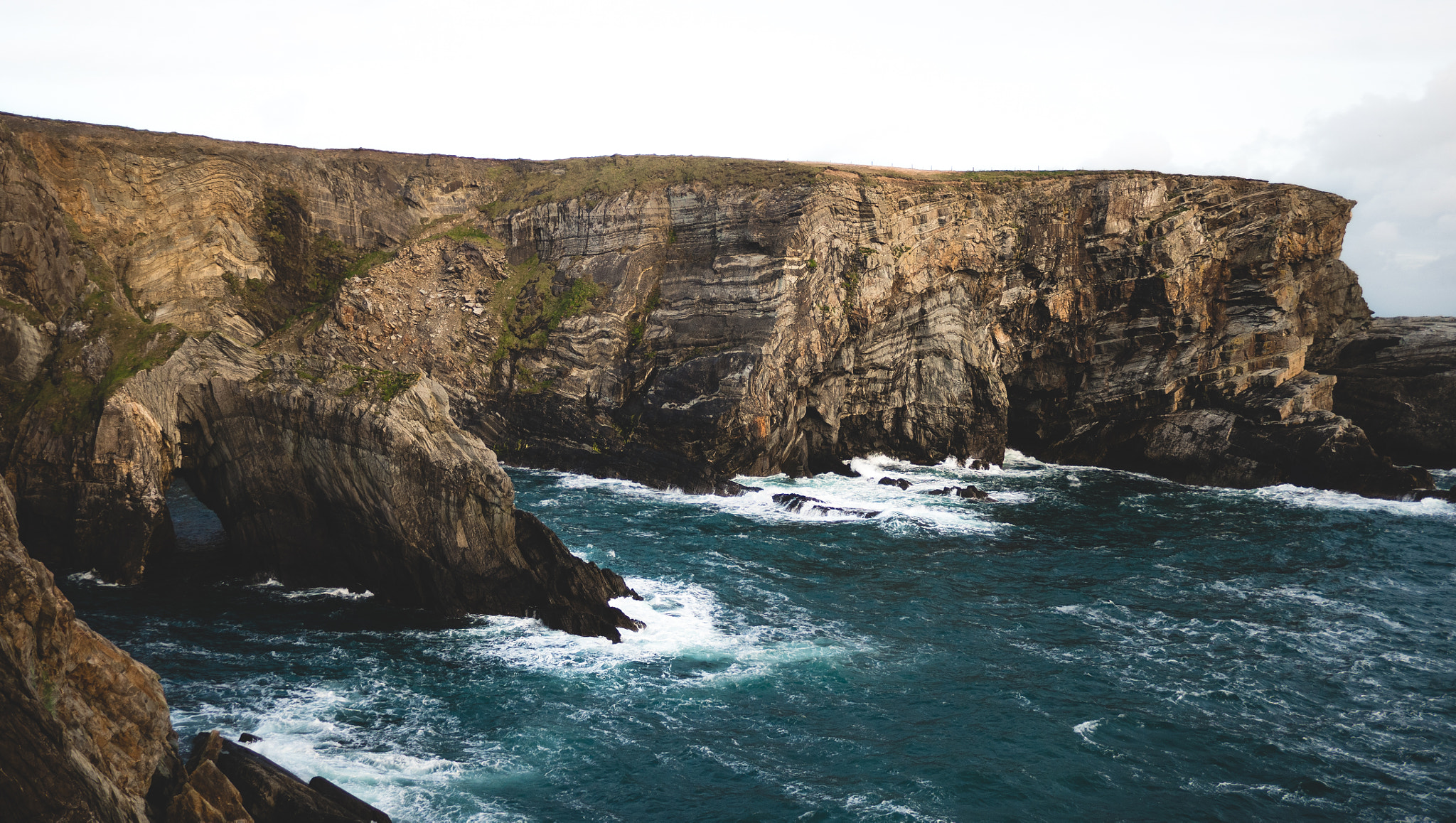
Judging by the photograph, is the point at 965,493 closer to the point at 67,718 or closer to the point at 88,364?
the point at 88,364

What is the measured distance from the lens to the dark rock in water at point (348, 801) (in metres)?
12.7

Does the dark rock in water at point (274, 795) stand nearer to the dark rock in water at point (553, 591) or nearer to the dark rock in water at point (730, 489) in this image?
the dark rock in water at point (553, 591)

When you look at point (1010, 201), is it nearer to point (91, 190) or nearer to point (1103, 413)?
point (1103, 413)

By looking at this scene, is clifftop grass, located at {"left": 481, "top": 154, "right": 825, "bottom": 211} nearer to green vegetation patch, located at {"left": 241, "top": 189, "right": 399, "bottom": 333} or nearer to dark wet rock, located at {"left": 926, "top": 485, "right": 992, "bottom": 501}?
green vegetation patch, located at {"left": 241, "top": 189, "right": 399, "bottom": 333}

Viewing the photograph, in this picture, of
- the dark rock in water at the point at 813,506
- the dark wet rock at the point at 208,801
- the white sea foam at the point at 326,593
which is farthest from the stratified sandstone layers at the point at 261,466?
the dark rock in water at the point at 813,506

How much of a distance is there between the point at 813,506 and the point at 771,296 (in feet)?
39.8

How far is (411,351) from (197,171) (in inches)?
503

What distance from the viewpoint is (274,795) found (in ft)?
39.7

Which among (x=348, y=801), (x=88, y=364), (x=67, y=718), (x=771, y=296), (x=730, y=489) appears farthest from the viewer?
(x=771, y=296)

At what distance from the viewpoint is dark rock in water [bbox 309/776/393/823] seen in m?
12.7

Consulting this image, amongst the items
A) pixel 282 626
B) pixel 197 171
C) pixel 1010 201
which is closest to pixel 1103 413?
pixel 1010 201

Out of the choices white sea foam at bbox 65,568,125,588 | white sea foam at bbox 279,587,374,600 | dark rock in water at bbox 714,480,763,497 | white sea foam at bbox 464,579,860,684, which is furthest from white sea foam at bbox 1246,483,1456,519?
white sea foam at bbox 65,568,125,588

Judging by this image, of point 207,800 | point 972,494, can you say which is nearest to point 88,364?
point 207,800

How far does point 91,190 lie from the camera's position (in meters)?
33.5
